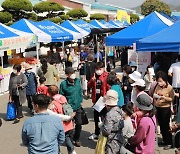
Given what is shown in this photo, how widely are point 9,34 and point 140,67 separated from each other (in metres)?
5.11

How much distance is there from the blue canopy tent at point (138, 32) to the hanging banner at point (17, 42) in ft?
12.0

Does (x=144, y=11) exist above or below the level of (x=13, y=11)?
above

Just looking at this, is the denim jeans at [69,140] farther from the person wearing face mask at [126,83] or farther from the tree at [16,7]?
the tree at [16,7]

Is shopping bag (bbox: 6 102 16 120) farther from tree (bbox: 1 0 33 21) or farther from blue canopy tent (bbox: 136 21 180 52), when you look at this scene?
tree (bbox: 1 0 33 21)

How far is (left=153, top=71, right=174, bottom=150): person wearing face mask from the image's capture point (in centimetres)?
613

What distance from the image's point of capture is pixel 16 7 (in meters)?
24.0

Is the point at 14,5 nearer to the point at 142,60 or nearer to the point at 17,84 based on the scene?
the point at 142,60

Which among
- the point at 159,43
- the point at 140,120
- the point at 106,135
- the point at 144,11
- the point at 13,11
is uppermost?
the point at 144,11

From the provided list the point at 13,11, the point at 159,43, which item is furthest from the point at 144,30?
the point at 13,11

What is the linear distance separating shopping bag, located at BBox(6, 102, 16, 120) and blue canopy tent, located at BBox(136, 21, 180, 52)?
3.52 metres

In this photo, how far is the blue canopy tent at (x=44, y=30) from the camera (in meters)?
15.9

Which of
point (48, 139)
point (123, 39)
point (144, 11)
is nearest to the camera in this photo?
point (48, 139)

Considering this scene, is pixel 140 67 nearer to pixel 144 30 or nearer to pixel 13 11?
pixel 144 30

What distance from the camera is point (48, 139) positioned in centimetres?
391
